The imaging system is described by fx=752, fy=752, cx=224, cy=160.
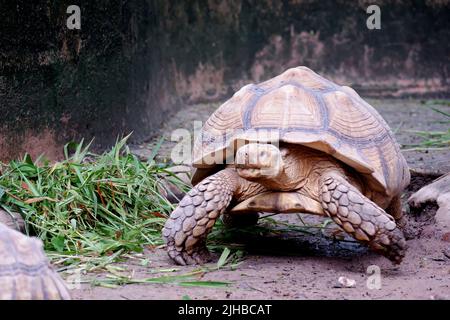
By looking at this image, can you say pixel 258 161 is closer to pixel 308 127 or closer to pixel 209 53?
pixel 308 127

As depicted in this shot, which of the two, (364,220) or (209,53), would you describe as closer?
(364,220)

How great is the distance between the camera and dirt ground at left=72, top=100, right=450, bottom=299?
2891 millimetres

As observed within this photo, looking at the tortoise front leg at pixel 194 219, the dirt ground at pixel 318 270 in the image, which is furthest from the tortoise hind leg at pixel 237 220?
the tortoise front leg at pixel 194 219

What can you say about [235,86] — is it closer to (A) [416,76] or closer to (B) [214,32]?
(B) [214,32]

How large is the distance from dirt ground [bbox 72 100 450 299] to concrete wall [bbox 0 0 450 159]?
5.61ft

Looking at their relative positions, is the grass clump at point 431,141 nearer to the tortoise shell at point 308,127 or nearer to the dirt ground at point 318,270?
the dirt ground at point 318,270

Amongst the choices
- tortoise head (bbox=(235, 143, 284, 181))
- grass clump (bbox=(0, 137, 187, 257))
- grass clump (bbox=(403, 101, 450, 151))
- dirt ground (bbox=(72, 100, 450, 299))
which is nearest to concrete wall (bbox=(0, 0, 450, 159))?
grass clump (bbox=(0, 137, 187, 257))

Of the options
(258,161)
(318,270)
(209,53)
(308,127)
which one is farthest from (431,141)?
(209,53)

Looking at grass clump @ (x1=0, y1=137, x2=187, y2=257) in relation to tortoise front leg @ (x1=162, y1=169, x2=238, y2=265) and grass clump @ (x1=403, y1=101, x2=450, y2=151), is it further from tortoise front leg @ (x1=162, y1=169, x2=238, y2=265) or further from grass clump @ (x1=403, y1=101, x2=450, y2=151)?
grass clump @ (x1=403, y1=101, x2=450, y2=151)

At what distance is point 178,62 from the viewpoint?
760 cm

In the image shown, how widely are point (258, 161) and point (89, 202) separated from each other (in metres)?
1.03

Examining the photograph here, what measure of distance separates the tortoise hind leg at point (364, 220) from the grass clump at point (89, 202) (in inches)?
37.2

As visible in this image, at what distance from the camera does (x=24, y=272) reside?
7.41 feet

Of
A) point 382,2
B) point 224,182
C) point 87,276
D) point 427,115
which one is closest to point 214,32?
point 382,2
